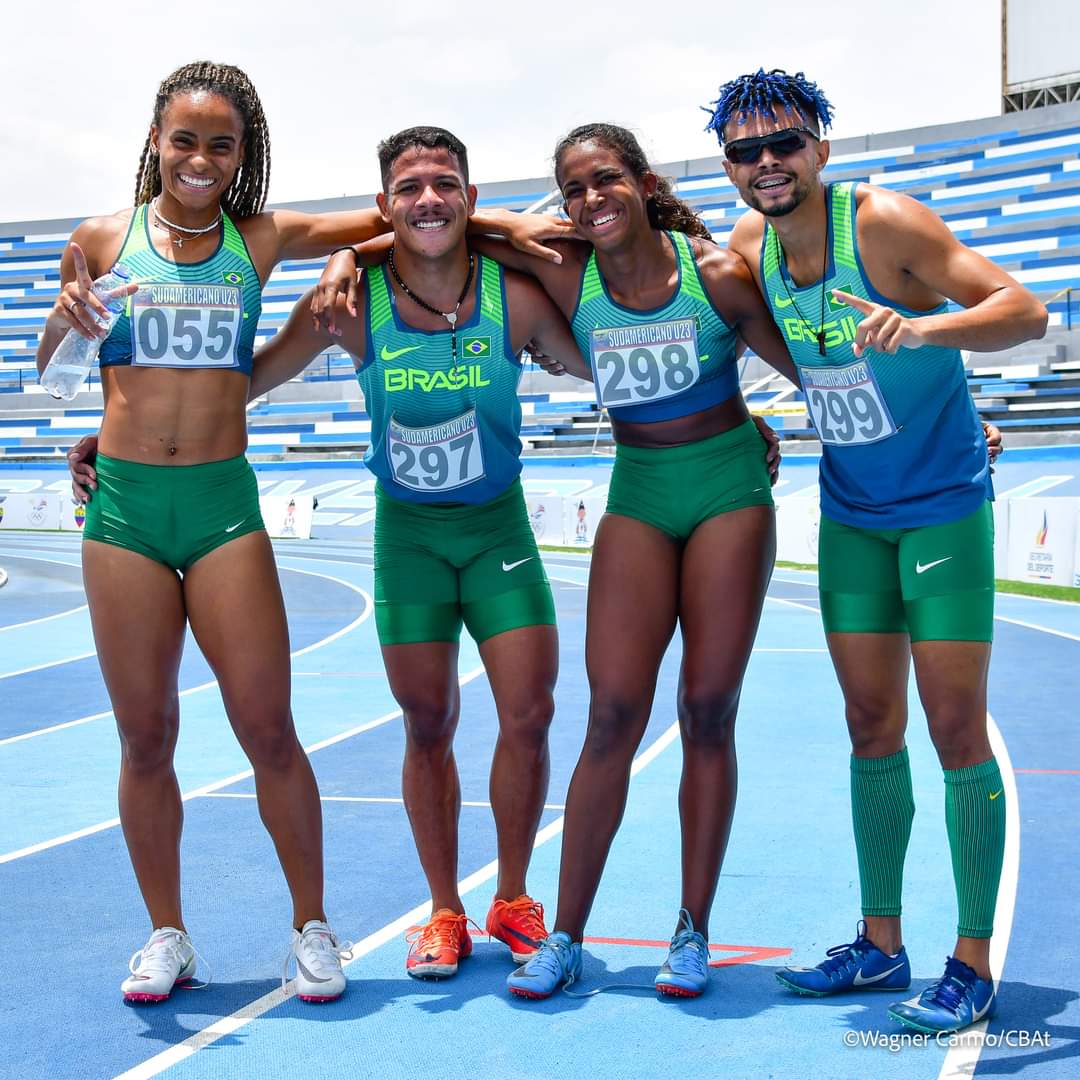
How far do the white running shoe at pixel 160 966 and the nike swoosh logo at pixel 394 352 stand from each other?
171 centimetres

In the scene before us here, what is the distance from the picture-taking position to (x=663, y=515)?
3.72 m

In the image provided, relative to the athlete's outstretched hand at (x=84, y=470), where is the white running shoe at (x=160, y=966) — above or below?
below

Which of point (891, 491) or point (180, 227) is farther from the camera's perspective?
point (180, 227)

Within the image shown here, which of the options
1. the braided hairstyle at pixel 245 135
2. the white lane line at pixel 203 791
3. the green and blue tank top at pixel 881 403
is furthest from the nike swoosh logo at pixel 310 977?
the braided hairstyle at pixel 245 135

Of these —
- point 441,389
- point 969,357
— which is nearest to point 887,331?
point 441,389

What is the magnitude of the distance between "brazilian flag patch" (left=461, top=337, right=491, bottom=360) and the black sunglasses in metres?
0.86

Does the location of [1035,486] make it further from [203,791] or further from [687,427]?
[687,427]

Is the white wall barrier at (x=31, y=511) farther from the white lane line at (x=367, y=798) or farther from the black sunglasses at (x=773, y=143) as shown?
the black sunglasses at (x=773, y=143)

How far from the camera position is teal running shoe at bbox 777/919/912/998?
11.5 ft

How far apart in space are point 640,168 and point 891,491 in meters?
1.16

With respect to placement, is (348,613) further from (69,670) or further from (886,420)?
(886,420)

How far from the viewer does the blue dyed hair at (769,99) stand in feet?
11.4

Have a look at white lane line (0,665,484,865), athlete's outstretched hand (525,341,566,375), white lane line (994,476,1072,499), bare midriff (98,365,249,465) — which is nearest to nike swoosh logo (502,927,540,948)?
white lane line (0,665,484,865)

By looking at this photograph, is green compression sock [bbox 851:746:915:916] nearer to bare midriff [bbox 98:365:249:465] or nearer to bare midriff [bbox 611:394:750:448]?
bare midriff [bbox 611:394:750:448]
